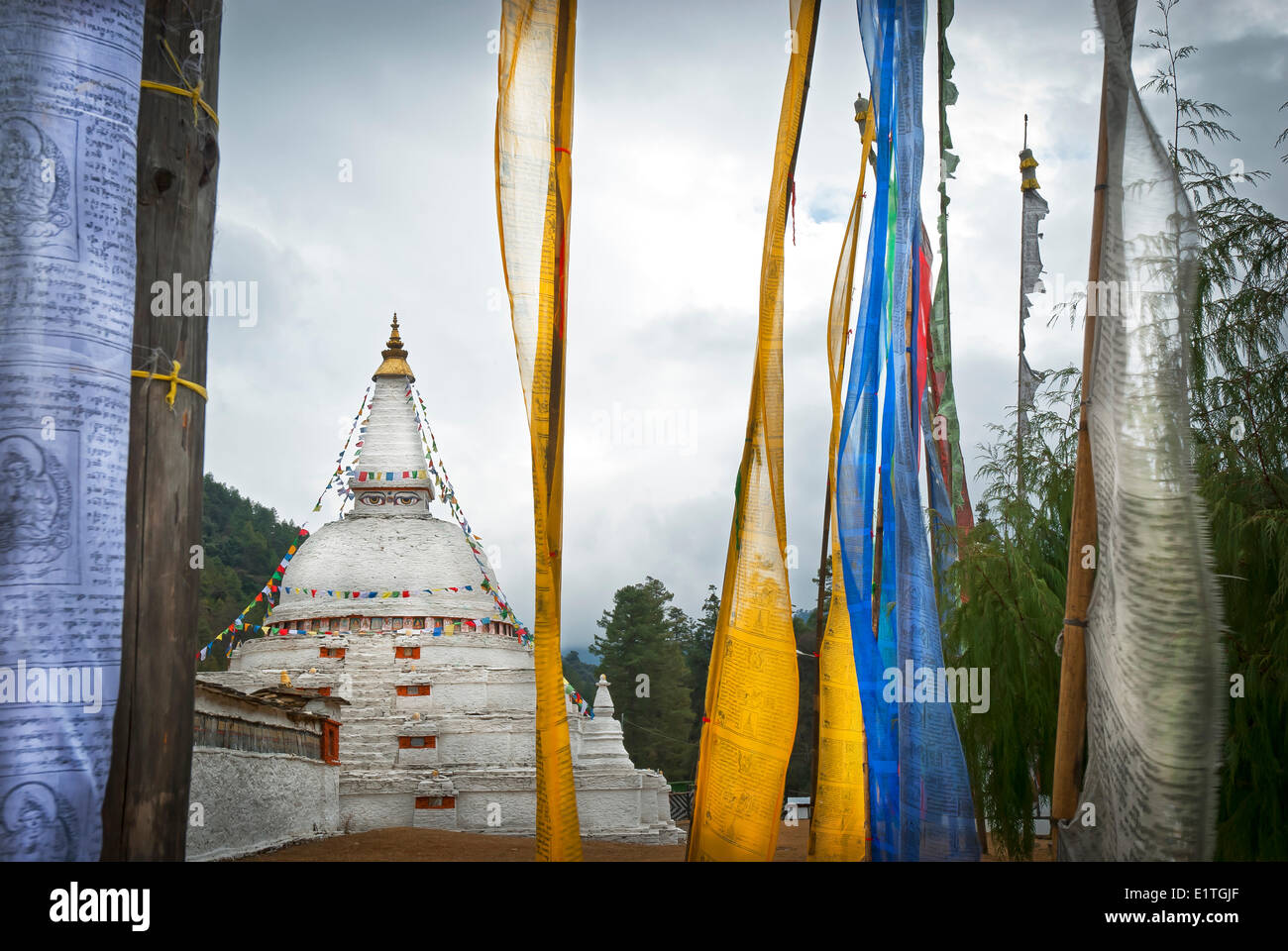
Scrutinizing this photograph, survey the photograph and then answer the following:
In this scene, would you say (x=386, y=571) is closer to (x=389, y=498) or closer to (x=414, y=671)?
(x=389, y=498)

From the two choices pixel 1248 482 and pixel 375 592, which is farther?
pixel 375 592

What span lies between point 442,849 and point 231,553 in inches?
1300

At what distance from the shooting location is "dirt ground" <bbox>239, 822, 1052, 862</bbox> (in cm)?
1065

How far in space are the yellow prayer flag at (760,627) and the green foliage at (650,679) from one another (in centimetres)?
2507

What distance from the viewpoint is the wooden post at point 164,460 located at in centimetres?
266

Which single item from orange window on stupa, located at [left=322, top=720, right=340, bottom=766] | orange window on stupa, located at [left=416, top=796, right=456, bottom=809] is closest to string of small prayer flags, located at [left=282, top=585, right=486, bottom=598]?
orange window on stupa, located at [left=322, top=720, right=340, bottom=766]

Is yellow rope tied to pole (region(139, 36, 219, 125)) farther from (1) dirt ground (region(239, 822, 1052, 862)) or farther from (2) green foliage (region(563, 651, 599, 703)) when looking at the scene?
(2) green foliage (region(563, 651, 599, 703))

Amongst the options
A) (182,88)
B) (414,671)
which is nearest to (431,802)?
(414,671)

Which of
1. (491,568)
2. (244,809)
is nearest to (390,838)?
(244,809)

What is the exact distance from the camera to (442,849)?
1191 cm

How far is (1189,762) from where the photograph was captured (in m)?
3.13

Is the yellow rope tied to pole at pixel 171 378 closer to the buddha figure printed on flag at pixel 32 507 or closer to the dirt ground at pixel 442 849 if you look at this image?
the buddha figure printed on flag at pixel 32 507

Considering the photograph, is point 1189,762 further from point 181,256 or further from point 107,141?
point 107,141
